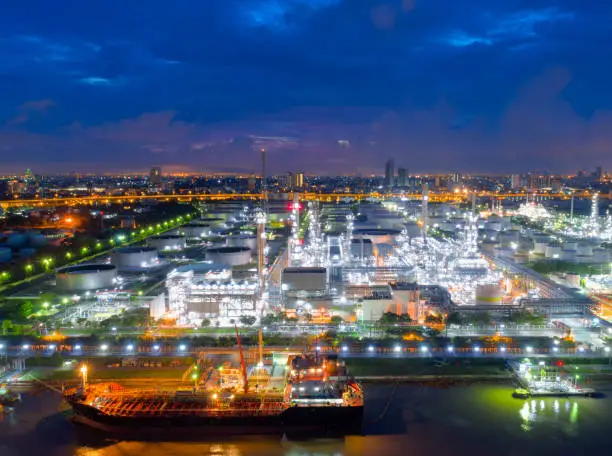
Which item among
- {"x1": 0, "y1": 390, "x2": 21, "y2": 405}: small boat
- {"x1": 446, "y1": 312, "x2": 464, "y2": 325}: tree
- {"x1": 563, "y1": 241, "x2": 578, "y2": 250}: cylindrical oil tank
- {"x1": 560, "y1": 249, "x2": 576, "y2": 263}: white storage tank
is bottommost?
{"x1": 0, "y1": 390, "x2": 21, "y2": 405}: small boat

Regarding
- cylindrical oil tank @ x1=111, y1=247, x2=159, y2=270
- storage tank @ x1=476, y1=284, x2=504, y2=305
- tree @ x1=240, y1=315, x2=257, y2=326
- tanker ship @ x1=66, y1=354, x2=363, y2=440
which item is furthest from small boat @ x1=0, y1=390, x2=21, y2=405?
storage tank @ x1=476, y1=284, x2=504, y2=305

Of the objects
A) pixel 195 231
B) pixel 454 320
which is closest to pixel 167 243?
pixel 195 231

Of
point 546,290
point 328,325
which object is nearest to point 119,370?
point 328,325

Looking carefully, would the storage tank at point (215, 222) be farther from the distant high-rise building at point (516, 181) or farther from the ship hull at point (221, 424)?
the distant high-rise building at point (516, 181)

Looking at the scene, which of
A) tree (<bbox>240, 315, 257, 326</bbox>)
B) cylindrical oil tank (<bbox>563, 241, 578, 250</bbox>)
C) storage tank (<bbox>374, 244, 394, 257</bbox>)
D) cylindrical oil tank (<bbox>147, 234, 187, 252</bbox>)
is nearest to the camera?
tree (<bbox>240, 315, 257, 326</bbox>)

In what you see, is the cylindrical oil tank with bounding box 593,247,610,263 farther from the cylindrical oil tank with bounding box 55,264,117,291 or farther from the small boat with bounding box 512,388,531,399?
the cylindrical oil tank with bounding box 55,264,117,291
